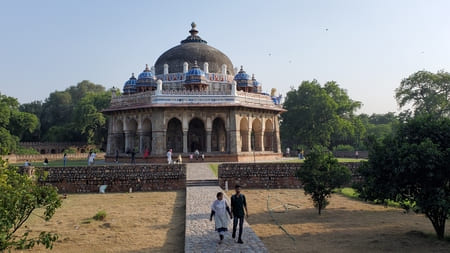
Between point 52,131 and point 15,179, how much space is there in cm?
4664

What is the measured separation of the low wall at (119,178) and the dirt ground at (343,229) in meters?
3.94

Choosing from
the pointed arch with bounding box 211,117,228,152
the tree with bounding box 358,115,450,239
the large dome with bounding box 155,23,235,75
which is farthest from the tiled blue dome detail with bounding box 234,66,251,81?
the tree with bounding box 358,115,450,239

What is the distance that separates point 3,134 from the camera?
3500 centimetres

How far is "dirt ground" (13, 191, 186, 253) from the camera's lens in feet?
23.2

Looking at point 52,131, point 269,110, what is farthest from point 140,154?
point 52,131

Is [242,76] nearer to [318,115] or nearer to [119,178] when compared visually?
[318,115]

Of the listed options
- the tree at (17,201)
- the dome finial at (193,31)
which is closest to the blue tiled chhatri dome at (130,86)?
the dome finial at (193,31)

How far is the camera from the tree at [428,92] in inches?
1340

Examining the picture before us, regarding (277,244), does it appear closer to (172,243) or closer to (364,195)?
(172,243)

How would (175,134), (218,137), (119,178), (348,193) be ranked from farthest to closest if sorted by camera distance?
(218,137), (175,134), (119,178), (348,193)

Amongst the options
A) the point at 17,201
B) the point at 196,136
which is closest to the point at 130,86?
the point at 196,136

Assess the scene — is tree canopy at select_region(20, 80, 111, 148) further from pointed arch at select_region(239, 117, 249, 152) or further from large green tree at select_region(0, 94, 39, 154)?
pointed arch at select_region(239, 117, 249, 152)

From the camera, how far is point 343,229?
8266 millimetres

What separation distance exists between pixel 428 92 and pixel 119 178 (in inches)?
1289
